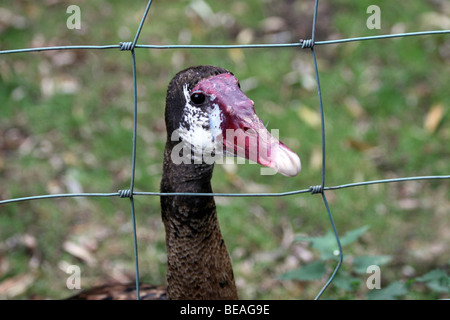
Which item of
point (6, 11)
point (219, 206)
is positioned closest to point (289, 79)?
point (219, 206)

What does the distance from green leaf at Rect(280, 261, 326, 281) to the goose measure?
22 centimetres

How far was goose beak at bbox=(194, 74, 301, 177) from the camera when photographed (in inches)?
58.1

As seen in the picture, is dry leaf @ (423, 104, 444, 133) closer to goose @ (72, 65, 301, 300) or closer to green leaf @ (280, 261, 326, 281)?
green leaf @ (280, 261, 326, 281)

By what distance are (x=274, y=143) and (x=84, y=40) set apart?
305 cm

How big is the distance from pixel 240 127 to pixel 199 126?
14cm

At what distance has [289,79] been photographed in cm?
390

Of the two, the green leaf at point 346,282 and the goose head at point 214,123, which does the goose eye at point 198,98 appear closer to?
the goose head at point 214,123

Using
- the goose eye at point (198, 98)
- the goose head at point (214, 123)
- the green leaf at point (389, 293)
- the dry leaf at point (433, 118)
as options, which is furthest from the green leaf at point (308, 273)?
the dry leaf at point (433, 118)

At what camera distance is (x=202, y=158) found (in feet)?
5.51

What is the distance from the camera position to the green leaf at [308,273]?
77.9 inches

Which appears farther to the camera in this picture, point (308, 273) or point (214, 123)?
point (308, 273)

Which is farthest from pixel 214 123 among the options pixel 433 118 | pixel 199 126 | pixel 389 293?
pixel 433 118

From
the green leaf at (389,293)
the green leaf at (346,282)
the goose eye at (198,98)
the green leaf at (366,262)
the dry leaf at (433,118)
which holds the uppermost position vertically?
the dry leaf at (433,118)

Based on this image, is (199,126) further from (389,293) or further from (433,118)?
(433,118)
